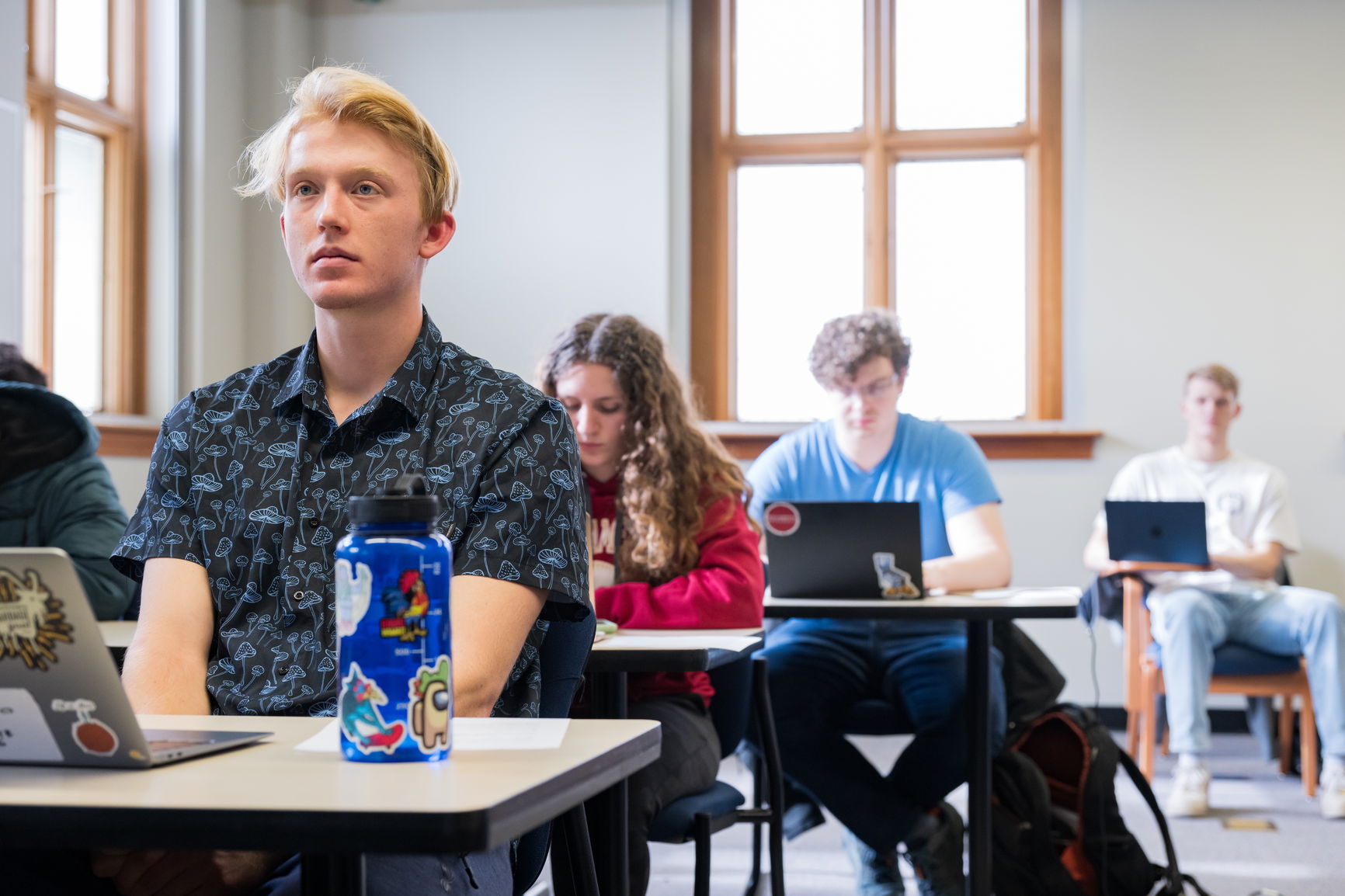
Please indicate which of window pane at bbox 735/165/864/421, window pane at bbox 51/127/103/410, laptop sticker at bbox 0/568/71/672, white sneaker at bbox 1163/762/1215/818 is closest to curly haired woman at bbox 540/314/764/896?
laptop sticker at bbox 0/568/71/672

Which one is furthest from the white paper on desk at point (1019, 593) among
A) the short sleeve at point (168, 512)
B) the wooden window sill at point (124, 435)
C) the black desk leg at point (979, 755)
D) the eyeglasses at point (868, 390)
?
the wooden window sill at point (124, 435)

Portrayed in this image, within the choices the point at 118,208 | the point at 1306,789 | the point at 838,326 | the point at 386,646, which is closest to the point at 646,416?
the point at 838,326

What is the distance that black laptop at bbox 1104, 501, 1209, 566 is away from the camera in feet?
13.5

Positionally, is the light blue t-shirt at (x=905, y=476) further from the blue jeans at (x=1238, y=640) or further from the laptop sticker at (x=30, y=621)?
the laptop sticker at (x=30, y=621)

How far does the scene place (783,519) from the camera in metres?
2.72

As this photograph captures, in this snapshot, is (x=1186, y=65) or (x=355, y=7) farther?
(x=355, y=7)

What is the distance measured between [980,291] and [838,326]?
2.29 metres

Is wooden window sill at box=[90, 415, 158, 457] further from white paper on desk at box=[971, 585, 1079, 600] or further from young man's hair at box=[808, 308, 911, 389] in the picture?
white paper on desk at box=[971, 585, 1079, 600]

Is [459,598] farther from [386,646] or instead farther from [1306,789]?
[1306,789]

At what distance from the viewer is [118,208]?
479 centimetres

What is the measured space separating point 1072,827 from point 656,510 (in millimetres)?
1019

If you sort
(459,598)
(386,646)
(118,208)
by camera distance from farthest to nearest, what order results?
(118,208)
(459,598)
(386,646)

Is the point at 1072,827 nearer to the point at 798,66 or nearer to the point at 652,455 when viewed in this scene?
the point at 652,455

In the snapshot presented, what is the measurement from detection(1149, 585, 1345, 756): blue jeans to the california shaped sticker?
3542mm
